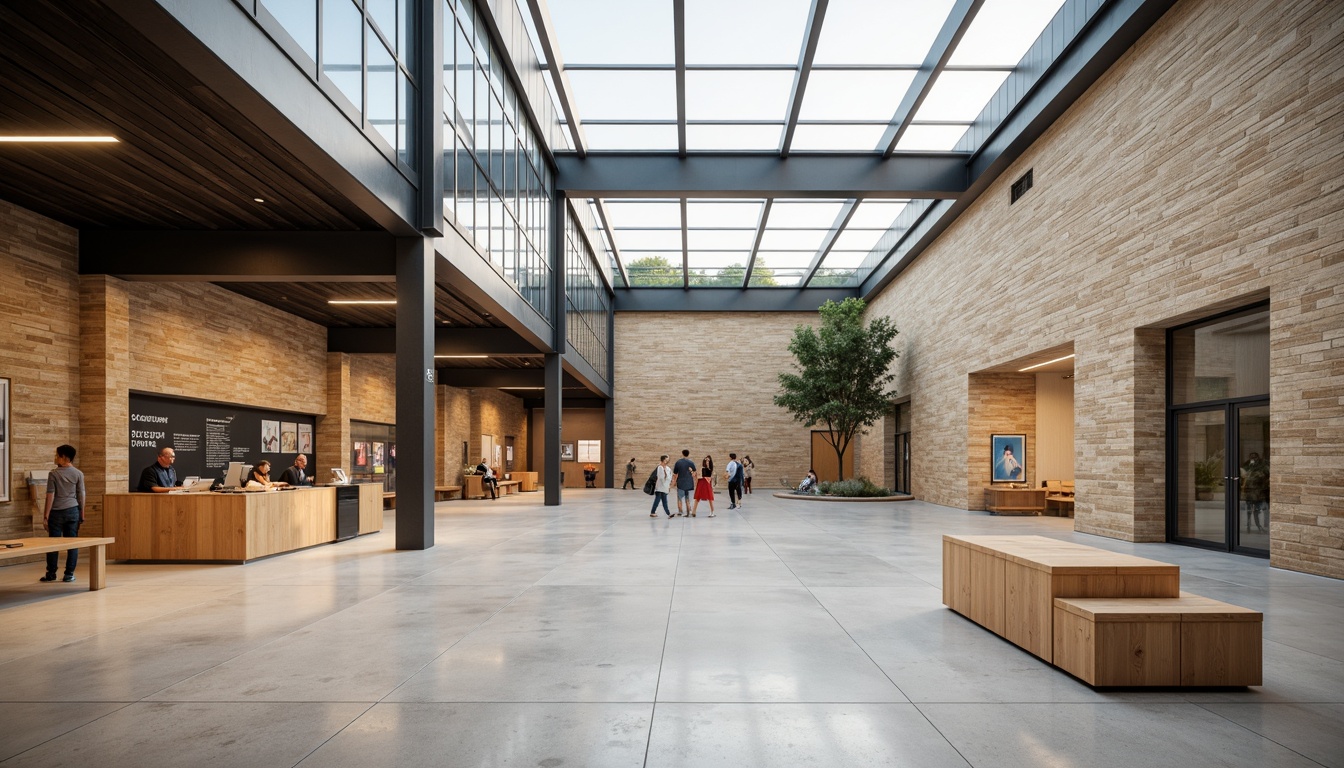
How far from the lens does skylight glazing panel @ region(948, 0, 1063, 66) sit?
553 inches

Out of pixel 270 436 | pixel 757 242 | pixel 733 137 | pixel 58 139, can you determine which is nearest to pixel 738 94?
pixel 733 137

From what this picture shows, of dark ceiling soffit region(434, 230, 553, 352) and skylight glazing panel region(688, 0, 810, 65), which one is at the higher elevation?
skylight glazing panel region(688, 0, 810, 65)

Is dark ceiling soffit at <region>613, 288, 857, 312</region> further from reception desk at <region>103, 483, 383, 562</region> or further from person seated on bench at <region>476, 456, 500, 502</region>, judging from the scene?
reception desk at <region>103, 483, 383, 562</region>

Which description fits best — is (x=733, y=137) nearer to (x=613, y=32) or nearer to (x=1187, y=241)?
(x=613, y=32)

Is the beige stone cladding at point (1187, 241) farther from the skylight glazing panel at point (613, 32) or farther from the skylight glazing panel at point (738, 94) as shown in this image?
the skylight glazing panel at point (613, 32)

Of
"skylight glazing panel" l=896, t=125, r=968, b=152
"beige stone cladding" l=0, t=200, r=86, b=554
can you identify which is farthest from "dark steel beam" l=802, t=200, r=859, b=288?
"beige stone cladding" l=0, t=200, r=86, b=554

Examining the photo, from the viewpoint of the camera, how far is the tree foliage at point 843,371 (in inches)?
1078

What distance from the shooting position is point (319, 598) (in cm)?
780

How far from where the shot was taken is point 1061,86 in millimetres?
14562

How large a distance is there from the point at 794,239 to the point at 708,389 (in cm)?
954

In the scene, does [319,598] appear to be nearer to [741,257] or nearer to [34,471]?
[34,471]

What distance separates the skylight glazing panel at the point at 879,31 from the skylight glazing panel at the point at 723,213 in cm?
802

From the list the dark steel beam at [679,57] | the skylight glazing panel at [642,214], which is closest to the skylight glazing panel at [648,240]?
the skylight glazing panel at [642,214]

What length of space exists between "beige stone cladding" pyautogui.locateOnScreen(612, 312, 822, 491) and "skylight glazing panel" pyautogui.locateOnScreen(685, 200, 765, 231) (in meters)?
9.38
